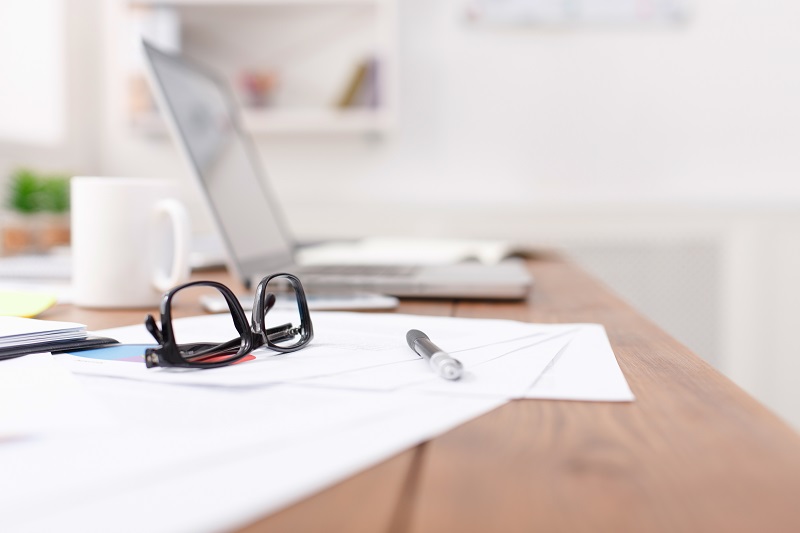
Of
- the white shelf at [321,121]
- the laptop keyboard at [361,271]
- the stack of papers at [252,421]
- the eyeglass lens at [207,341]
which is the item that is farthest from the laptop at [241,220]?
the white shelf at [321,121]

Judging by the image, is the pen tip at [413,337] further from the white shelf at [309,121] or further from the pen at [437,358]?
the white shelf at [309,121]

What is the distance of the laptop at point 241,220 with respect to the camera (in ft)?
2.74

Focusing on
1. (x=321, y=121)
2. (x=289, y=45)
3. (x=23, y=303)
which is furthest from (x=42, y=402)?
(x=289, y=45)

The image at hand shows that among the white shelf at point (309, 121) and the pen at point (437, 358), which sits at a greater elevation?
the white shelf at point (309, 121)

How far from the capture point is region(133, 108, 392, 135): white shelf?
→ 2.21 metres

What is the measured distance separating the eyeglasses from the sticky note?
206 millimetres

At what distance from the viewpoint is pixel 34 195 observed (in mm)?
1316

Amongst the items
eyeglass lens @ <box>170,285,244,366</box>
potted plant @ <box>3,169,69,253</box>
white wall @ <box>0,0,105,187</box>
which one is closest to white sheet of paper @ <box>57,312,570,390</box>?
eyeglass lens @ <box>170,285,244,366</box>

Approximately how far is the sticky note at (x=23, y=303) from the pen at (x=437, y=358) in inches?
A: 13.6

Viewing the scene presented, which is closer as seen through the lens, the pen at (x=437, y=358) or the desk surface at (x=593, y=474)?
the desk surface at (x=593, y=474)

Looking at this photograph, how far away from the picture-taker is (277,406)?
1.21 ft

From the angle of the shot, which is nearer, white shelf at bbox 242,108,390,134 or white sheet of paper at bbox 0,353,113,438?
white sheet of paper at bbox 0,353,113,438

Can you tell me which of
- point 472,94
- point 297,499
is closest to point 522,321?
point 297,499

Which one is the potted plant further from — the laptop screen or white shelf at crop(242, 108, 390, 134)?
white shelf at crop(242, 108, 390, 134)
